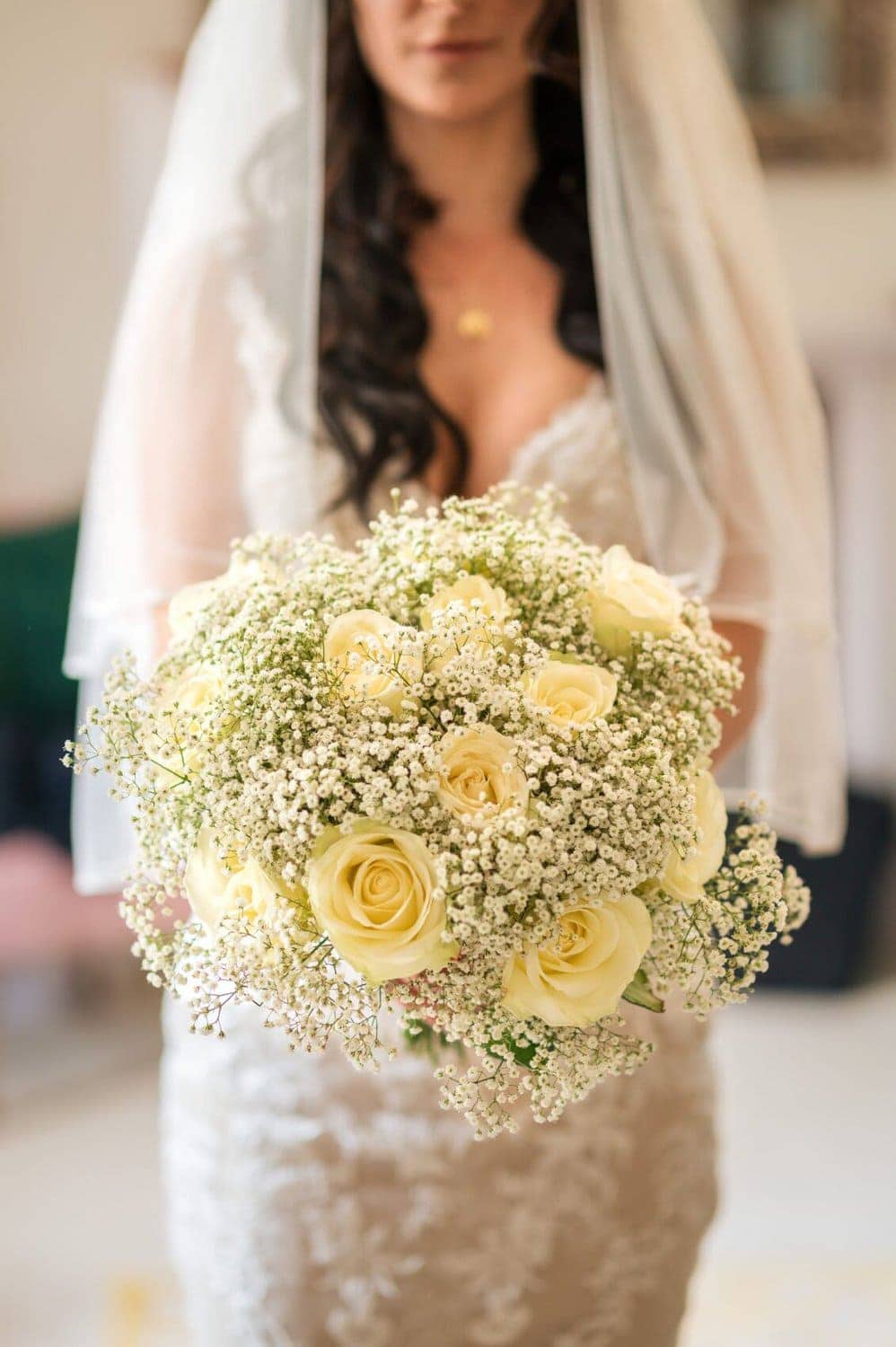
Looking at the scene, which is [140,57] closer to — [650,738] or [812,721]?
[812,721]

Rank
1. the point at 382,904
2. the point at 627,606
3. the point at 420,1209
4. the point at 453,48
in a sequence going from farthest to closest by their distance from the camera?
the point at 453,48 → the point at 420,1209 → the point at 627,606 → the point at 382,904

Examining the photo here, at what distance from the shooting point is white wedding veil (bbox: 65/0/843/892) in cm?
143

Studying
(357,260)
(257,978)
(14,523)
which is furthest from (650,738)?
(14,523)

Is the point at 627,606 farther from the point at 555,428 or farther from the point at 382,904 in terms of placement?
the point at 555,428

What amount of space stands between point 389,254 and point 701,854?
93 centimetres

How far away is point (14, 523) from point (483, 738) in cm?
321

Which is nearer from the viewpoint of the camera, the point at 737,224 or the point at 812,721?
the point at 737,224

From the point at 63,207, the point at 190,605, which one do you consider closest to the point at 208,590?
the point at 190,605

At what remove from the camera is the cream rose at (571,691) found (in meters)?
0.85

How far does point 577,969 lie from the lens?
0.82 meters

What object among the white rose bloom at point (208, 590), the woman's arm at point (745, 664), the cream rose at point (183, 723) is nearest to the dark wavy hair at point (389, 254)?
the woman's arm at point (745, 664)

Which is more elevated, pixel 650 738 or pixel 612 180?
pixel 612 180

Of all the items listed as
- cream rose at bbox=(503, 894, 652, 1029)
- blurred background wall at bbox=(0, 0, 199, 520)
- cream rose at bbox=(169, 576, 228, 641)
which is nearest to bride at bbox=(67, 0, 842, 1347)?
cream rose at bbox=(169, 576, 228, 641)

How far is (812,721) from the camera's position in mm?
1599
